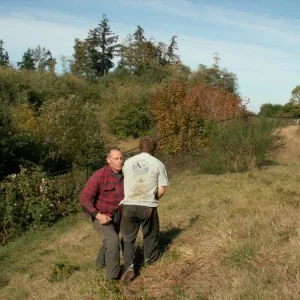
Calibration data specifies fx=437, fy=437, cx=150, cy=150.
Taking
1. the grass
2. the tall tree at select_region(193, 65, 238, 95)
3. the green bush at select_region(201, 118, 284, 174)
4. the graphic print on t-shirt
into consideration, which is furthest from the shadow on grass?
the tall tree at select_region(193, 65, 238, 95)

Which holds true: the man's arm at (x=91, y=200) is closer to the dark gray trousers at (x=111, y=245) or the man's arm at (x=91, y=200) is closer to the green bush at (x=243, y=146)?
the dark gray trousers at (x=111, y=245)

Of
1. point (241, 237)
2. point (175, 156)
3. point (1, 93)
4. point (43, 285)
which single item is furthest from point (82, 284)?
point (1, 93)

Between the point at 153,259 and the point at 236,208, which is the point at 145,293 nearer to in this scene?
the point at 153,259

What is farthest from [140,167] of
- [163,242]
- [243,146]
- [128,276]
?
[243,146]

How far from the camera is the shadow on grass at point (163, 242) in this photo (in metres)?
6.06

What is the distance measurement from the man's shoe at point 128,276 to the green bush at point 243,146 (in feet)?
31.1

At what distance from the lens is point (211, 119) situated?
73.3ft

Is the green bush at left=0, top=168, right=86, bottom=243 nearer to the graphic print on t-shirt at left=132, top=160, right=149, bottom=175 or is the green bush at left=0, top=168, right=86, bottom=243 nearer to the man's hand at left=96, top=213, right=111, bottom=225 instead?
the man's hand at left=96, top=213, right=111, bottom=225

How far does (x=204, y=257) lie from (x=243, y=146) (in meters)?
9.45

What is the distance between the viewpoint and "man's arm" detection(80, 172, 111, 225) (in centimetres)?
558

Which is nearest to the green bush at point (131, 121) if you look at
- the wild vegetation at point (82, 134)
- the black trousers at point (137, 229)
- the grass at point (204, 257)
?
the wild vegetation at point (82, 134)

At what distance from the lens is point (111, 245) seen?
555 centimetres

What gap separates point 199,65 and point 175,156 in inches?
1882

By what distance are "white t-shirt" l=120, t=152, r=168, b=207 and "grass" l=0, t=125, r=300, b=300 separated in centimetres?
93
